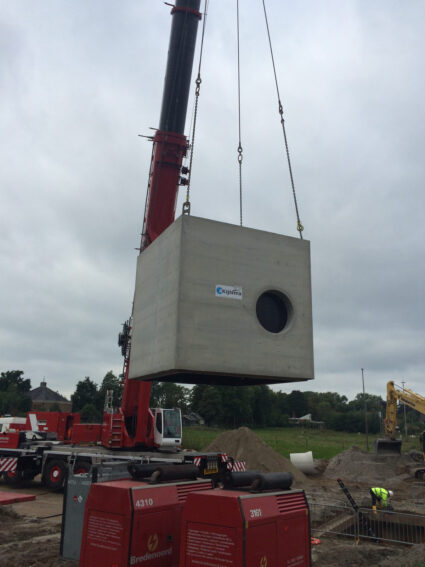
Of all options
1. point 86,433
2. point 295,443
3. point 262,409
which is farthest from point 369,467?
point 262,409

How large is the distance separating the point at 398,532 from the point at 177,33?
1336 cm

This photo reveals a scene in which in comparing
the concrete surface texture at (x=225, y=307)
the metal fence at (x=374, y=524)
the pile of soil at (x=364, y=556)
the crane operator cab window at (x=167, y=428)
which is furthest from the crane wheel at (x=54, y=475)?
the concrete surface texture at (x=225, y=307)

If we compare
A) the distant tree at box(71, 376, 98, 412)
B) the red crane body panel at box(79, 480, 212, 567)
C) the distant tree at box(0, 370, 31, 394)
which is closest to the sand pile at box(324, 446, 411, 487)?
the red crane body panel at box(79, 480, 212, 567)

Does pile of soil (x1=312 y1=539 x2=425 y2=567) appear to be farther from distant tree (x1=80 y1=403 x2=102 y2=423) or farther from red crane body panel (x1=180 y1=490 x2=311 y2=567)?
distant tree (x1=80 y1=403 x2=102 y2=423)

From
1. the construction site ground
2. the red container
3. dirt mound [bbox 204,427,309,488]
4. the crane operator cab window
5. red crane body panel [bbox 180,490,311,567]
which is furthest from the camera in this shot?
dirt mound [bbox 204,427,309,488]

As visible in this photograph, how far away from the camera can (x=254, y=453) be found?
22.0 meters

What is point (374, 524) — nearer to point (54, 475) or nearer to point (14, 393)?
point (54, 475)

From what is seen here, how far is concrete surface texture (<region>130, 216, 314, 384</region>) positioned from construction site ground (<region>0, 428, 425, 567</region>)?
3713mm

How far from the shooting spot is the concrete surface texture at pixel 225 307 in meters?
6.23

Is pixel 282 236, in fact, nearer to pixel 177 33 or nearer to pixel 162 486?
pixel 162 486

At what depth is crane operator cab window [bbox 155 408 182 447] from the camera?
1457 cm

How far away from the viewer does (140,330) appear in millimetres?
7449

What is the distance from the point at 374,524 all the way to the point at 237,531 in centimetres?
864

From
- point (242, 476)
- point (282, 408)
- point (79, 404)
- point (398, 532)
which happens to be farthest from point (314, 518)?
point (282, 408)
